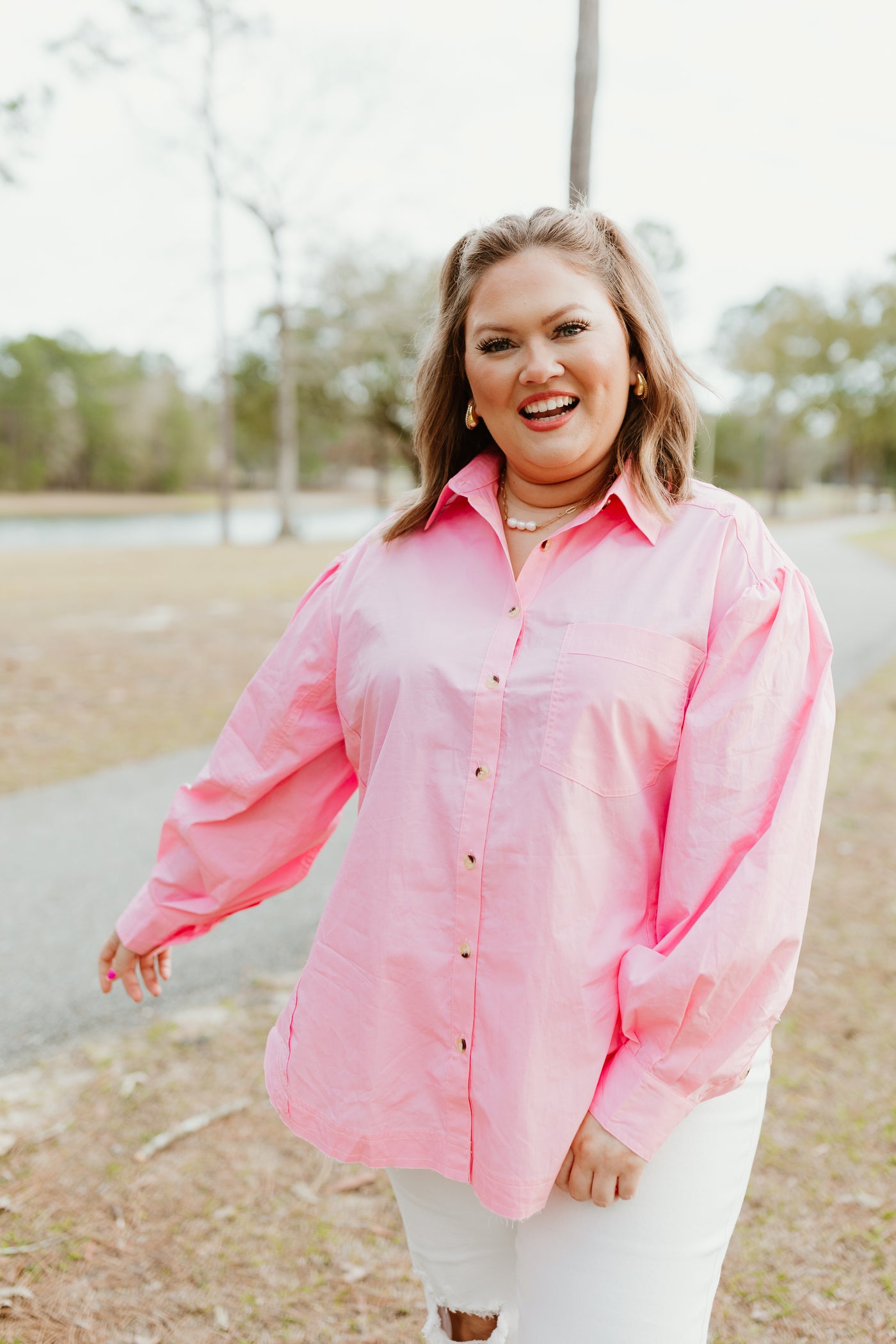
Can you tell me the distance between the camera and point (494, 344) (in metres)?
1.69

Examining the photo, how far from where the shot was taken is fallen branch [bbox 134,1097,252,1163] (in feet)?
9.57

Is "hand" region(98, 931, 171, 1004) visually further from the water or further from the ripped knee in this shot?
the water

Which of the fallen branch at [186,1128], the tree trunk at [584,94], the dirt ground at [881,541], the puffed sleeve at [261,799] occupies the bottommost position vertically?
the dirt ground at [881,541]

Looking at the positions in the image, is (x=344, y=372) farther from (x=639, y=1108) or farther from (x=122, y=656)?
(x=639, y=1108)

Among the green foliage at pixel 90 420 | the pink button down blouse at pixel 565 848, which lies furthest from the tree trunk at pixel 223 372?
the green foliage at pixel 90 420

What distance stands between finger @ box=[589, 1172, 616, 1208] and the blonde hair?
963mm

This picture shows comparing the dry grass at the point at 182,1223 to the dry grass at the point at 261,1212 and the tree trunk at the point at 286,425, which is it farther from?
the tree trunk at the point at 286,425

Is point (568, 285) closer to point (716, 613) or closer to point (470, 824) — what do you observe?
point (716, 613)

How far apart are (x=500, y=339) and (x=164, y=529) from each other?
3900cm

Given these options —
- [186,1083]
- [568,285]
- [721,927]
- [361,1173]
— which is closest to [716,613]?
[721,927]

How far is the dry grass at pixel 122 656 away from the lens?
271 inches

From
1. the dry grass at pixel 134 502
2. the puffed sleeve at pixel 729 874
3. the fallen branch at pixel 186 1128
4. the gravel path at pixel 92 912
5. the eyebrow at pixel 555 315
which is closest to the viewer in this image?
the puffed sleeve at pixel 729 874

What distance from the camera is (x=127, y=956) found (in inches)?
79.7

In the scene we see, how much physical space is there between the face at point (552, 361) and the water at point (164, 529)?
16.8 meters
